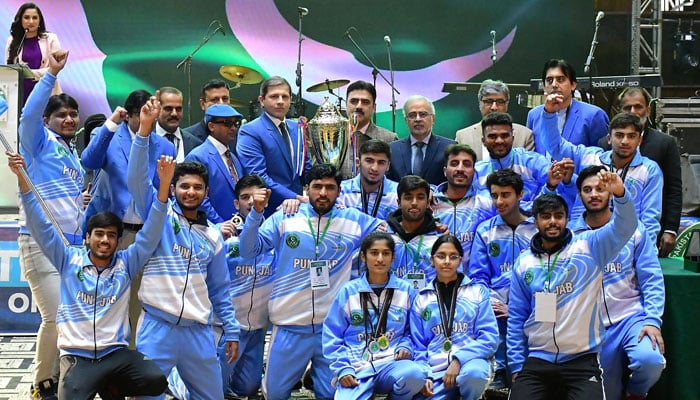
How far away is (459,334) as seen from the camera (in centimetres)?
502

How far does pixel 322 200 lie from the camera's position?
5477 millimetres

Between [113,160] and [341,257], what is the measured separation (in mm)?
1516

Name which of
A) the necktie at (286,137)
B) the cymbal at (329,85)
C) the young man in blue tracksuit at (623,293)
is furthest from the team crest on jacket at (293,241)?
the cymbal at (329,85)

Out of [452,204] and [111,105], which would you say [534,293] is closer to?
[452,204]

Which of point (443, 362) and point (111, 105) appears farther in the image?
point (111, 105)

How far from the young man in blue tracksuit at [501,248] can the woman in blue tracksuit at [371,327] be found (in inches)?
23.5

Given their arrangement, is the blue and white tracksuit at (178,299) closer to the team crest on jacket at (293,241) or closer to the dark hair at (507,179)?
the team crest on jacket at (293,241)

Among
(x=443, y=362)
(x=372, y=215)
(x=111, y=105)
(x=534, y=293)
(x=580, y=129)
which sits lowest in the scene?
(x=443, y=362)

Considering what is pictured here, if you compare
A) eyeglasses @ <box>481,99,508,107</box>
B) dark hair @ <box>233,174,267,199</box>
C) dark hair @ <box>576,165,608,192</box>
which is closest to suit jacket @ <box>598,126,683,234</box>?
dark hair @ <box>576,165,608,192</box>

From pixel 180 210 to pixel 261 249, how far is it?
63 cm

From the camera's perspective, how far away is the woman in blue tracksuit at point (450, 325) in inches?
194

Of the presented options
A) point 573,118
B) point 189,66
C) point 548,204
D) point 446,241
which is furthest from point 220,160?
point 189,66

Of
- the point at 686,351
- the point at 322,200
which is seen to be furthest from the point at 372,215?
the point at 686,351

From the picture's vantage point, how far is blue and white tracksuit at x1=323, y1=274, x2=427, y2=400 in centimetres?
487
